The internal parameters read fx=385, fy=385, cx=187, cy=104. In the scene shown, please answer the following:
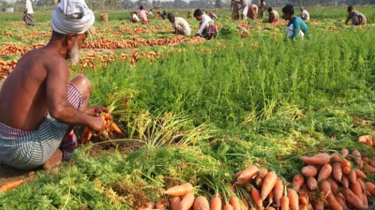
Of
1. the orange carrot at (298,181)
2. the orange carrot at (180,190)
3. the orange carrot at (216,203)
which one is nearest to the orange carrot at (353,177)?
the orange carrot at (298,181)

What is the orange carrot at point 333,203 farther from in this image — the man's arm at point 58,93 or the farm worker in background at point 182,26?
the farm worker in background at point 182,26

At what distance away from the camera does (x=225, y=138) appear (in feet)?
11.0

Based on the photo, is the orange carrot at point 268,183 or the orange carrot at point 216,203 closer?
the orange carrot at point 216,203

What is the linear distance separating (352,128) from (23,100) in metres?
3.00

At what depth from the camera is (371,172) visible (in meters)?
3.20

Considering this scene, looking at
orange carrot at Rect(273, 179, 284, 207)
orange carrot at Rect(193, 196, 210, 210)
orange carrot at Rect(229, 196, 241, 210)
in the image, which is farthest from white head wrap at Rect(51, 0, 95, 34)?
orange carrot at Rect(273, 179, 284, 207)

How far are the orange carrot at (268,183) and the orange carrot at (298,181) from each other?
205 millimetres

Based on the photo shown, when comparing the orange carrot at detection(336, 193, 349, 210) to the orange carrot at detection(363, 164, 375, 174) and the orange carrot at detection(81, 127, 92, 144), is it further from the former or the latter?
the orange carrot at detection(81, 127, 92, 144)

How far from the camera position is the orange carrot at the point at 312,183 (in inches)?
114

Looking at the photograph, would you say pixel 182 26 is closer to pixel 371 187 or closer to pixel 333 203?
pixel 371 187

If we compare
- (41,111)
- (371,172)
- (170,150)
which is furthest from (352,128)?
(41,111)

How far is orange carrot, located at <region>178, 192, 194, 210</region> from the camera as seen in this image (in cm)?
252

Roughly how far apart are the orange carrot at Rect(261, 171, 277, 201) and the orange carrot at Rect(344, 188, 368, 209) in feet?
2.14

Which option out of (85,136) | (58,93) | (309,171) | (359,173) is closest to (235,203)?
(309,171)
